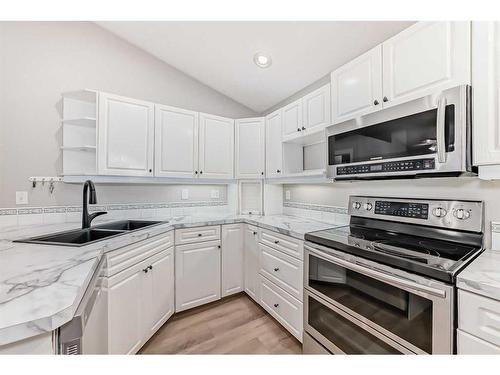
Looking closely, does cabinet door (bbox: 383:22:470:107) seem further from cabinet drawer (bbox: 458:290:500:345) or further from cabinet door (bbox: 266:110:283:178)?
cabinet door (bbox: 266:110:283:178)

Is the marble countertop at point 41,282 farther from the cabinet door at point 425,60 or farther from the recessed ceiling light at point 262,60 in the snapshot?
the recessed ceiling light at point 262,60

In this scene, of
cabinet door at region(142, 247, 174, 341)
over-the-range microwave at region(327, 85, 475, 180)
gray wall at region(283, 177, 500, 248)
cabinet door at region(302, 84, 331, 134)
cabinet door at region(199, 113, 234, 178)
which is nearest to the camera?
over-the-range microwave at region(327, 85, 475, 180)

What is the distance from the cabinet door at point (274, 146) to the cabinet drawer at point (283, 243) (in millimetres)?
685

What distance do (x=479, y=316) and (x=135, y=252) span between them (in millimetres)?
1790

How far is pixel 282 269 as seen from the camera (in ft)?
5.92

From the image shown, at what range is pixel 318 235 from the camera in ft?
4.91

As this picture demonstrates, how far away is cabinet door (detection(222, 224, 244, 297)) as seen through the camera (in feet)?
7.38

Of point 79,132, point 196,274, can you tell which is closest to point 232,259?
point 196,274

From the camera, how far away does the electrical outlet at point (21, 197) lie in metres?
1.87

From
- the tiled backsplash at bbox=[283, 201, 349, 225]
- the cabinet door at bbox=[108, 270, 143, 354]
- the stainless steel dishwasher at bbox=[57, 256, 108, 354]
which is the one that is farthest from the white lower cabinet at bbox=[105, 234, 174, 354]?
the tiled backsplash at bbox=[283, 201, 349, 225]

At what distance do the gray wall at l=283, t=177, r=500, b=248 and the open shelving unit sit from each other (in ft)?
7.27

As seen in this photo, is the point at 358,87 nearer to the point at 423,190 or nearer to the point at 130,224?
the point at 423,190
